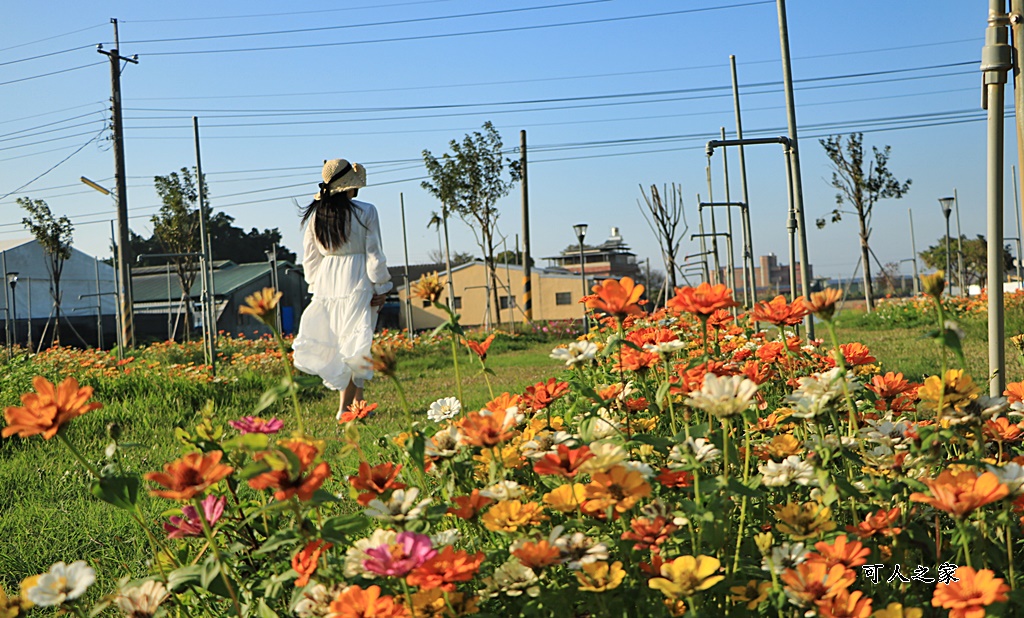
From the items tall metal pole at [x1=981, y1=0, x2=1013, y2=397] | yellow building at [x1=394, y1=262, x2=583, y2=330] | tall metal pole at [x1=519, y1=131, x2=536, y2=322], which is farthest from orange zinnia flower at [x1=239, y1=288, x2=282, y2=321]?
yellow building at [x1=394, y1=262, x2=583, y2=330]

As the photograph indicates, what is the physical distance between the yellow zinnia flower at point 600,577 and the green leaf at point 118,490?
1.90ft

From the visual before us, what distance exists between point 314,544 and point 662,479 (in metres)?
0.48

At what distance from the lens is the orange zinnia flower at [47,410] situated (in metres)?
1.04

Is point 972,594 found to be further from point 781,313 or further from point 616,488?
point 781,313

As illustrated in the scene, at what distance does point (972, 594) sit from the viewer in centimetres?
98

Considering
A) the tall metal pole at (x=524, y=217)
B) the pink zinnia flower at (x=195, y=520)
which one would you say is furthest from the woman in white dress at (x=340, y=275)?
the tall metal pole at (x=524, y=217)

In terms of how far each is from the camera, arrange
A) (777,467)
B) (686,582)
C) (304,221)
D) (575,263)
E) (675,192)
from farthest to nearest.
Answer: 1. (575,263)
2. (675,192)
3. (304,221)
4. (777,467)
5. (686,582)

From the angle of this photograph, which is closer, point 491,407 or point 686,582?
point 686,582

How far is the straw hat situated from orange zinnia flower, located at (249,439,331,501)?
3.88 meters

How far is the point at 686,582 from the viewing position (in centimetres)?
103

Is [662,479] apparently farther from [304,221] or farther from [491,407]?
[304,221]

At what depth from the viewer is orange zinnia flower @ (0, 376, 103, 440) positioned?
104 cm

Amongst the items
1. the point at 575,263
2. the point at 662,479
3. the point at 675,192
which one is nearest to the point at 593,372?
the point at 662,479

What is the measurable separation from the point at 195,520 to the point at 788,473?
891 mm
